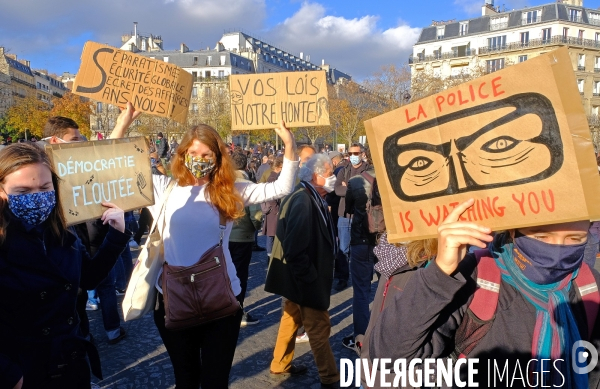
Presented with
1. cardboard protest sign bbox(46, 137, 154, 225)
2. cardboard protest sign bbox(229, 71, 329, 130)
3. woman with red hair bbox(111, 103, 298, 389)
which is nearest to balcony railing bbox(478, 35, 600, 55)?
cardboard protest sign bbox(229, 71, 329, 130)

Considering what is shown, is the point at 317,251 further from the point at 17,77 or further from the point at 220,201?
the point at 17,77

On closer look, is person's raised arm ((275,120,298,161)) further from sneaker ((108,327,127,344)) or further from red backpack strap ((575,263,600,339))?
sneaker ((108,327,127,344))

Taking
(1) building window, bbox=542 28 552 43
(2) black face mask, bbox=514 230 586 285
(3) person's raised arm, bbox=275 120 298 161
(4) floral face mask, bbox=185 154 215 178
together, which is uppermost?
(1) building window, bbox=542 28 552 43

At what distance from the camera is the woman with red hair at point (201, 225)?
272 cm

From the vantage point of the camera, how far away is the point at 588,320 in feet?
5.21

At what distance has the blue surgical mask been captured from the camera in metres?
2.06

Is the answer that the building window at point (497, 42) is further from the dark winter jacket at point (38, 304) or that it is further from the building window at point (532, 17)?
the dark winter jacket at point (38, 304)

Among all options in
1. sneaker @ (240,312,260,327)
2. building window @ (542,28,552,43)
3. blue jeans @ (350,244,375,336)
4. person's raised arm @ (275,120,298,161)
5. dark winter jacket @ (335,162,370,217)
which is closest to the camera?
person's raised arm @ (275,120,298,161)

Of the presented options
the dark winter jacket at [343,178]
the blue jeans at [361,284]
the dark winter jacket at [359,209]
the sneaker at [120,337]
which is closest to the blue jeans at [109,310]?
the sneaker at [120,337]

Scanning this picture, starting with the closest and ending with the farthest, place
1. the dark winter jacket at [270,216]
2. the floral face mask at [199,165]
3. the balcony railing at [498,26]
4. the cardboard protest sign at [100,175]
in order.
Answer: the cardboard protest sign at [100,175] → the floral face mask at [199,165] → the dark winter jacket at [270,216] → the balcony railing at [498,26]

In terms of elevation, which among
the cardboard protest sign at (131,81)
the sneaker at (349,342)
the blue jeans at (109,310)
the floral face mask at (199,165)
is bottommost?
the sneaker at (349,342)

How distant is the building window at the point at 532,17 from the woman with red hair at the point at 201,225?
6113 centimetres

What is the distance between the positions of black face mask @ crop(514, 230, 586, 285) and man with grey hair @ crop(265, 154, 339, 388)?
227cm

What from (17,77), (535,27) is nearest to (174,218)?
(535,27)
